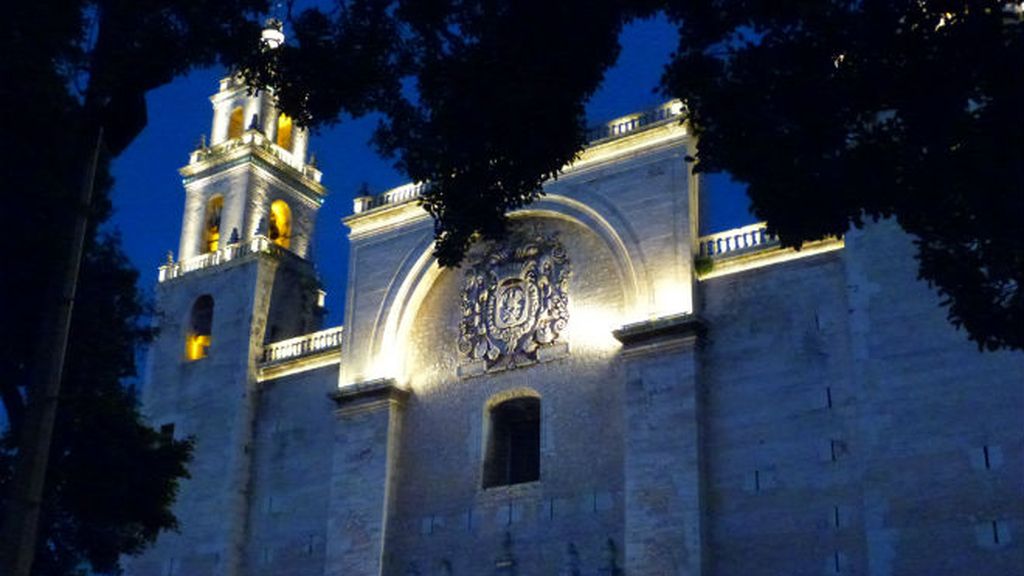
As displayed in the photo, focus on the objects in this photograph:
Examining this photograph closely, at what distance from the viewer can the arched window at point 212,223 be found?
3353 cm

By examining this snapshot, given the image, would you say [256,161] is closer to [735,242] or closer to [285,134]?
[285,134]

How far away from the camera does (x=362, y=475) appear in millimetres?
26719

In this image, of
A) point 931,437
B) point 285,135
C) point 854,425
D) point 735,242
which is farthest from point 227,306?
point 931,437

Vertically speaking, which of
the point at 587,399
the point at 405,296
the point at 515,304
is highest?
the point at 405,296

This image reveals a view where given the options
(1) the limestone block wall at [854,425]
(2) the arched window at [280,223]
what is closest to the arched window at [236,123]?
(2) the arched window at [280,223]

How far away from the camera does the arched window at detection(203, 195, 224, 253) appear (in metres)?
33.5

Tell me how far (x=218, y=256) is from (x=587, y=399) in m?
11.9

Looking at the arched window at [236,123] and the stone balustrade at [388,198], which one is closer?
the stone balustrade at [388,198]

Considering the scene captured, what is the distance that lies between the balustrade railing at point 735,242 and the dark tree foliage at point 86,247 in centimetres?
1036

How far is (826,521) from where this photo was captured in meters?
21.2

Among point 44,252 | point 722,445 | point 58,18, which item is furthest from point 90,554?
point 722,445

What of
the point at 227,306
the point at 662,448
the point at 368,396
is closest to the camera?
the point at 662,448

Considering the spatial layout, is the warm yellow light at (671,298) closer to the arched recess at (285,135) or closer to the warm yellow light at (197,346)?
the warm yellow light at (197,346)

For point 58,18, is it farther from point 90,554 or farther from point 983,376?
point 983,376
